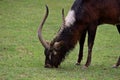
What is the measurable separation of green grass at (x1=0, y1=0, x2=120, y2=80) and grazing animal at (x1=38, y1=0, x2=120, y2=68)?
1.30 feet

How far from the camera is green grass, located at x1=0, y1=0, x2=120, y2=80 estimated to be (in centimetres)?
1002

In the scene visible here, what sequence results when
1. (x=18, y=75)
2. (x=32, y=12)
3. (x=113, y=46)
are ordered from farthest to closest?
1. (x=32, y=12)
2. (x=113, y=46)
3. (x=18, y=75)

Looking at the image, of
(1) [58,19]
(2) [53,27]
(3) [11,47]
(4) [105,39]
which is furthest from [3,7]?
(3) [11,47]

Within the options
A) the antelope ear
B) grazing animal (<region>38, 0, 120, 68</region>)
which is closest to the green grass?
grazing animal (<region>38, 0, 120, 68</region>)

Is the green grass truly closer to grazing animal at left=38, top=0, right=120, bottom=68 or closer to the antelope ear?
grazing animal at left=38, top=0, right=120, bottom=68

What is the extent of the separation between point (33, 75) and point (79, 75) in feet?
3.66

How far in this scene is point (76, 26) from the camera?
36.3 feet

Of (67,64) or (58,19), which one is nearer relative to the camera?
(67,64)

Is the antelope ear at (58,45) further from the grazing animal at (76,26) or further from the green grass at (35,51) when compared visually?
the green grass at (35,51)

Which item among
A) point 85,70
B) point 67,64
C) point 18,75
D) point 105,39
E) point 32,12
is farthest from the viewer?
point 32,12

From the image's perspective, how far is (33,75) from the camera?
9734 millimetres

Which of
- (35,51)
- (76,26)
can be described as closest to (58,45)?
(76,26)

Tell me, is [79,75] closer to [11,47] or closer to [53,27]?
[11,47]

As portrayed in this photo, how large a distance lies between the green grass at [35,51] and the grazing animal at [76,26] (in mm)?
397
